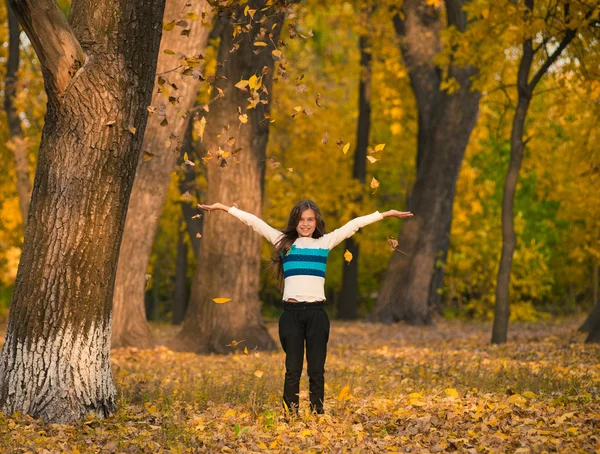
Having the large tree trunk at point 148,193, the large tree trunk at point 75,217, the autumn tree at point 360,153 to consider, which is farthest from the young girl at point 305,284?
the autumn tree at point 360,153

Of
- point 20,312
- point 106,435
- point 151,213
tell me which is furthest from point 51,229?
point 151,213

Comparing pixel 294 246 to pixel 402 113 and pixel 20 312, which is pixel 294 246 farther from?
pixel 402 113

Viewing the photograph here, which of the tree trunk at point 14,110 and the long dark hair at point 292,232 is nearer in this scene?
the long dark hair at point 292,232

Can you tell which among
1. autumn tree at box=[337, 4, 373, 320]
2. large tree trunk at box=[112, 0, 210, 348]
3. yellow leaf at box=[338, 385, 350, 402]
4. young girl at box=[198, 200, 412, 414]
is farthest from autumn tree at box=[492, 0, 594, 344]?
autumn tree at box=[337, 4, 373, 320]

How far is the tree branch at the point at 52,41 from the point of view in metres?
5.94

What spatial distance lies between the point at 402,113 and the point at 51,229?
16.5 meters

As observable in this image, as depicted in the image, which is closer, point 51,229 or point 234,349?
point 51,229

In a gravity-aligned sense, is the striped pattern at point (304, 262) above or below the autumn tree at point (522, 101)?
below

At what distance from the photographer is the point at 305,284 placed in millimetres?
6453

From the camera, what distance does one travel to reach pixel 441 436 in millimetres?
6004

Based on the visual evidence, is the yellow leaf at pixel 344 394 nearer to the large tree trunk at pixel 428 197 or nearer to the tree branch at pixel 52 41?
the tree branch at pixel 52 41

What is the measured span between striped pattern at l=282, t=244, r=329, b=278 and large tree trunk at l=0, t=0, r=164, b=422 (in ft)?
4.30

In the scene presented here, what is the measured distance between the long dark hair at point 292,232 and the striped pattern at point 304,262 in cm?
6

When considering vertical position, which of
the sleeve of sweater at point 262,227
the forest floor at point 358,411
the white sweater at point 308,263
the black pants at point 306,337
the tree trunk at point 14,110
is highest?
the tree trunk at point 14,110
